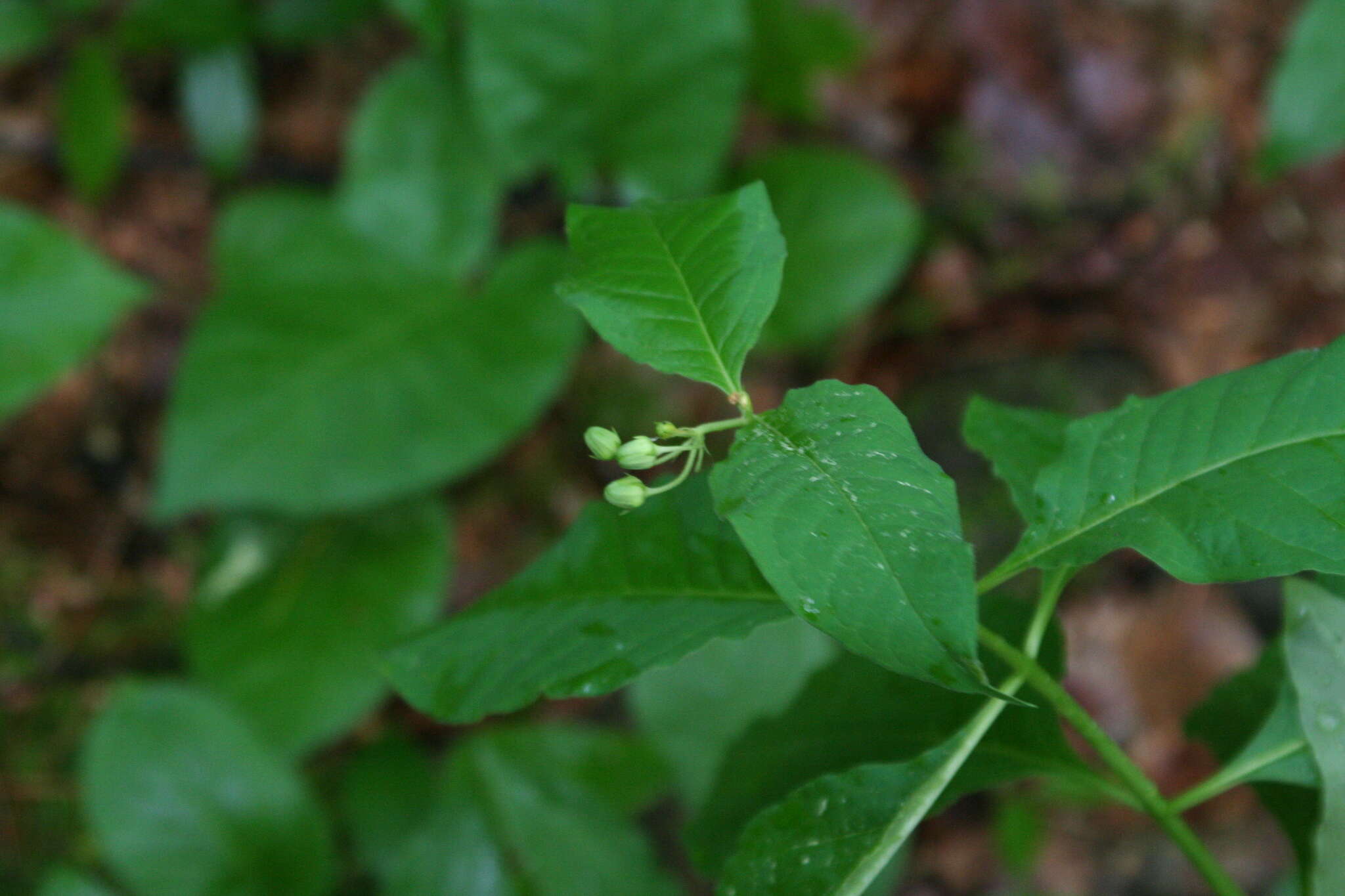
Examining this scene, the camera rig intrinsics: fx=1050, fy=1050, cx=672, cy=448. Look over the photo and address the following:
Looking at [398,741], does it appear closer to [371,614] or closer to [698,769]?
[371,614]

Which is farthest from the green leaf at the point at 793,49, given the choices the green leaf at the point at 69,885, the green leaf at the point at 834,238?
the green leaf at the point at 69,885

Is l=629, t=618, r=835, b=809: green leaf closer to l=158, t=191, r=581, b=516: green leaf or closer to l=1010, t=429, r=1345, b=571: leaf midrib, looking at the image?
l=158, t=191, r=581, b=516: green leaf

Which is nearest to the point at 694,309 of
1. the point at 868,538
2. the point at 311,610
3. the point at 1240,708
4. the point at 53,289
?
the point at 868,538

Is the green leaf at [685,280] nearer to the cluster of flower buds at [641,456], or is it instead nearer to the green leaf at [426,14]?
the cluster of flower buds at [641,456]

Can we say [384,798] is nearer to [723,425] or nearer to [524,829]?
[524,829]

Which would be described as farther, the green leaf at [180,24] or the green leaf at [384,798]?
the green leaf at [180,24]

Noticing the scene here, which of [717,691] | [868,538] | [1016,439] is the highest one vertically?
[868,538]
